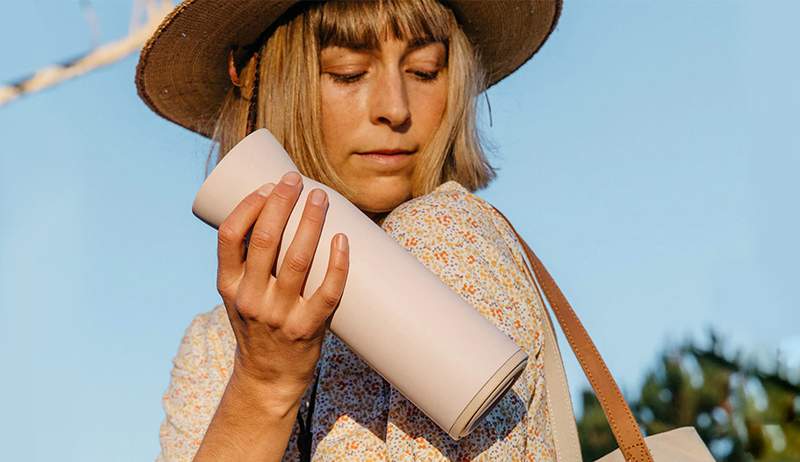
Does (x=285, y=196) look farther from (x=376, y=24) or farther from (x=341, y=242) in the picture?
(x=376, y=24)

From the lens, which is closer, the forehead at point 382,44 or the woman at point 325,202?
the woman at point 325,202

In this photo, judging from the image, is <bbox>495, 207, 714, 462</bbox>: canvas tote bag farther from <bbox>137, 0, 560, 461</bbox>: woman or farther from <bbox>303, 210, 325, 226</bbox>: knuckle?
<bbox>303, 210, 325, 226</bbox>: knuckle

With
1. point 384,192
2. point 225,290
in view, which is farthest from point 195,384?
point 225,290

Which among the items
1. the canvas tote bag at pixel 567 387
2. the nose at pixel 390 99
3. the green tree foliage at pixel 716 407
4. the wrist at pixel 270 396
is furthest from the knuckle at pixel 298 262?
the green tree foliage at pixel 716 407

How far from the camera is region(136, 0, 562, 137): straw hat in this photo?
246cm

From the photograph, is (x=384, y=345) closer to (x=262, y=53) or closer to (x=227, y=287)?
(x=227, y=287)

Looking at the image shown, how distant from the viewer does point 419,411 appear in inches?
58.7

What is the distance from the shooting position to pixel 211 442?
1.62m

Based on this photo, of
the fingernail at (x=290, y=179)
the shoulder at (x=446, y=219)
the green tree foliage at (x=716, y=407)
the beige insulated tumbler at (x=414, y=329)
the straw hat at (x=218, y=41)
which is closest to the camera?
the beige insulated tumbler at (x=414, y=329)

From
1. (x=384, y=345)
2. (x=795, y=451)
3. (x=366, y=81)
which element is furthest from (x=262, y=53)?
(x=795, y=451)

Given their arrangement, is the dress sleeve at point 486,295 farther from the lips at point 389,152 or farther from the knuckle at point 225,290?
the lips at point 389,152

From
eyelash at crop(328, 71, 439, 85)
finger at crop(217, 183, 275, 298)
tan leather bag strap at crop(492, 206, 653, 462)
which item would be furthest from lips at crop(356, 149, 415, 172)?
finger at crop(217, 183, 275, 298)

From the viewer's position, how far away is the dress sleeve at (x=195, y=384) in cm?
220

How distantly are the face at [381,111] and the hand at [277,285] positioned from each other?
29.2 inches
